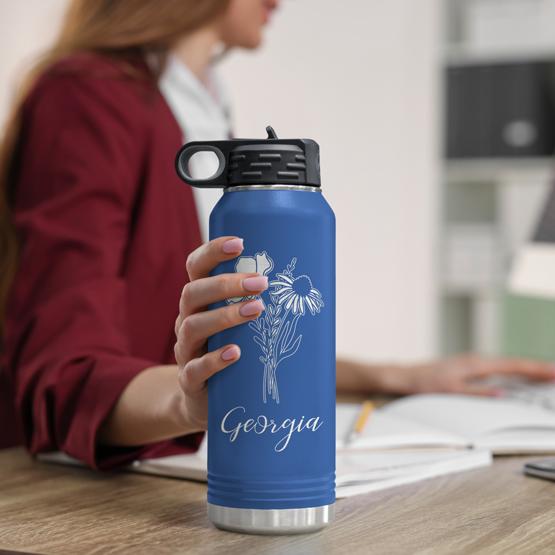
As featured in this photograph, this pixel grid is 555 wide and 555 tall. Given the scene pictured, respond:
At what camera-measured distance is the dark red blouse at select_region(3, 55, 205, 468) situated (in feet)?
2.89

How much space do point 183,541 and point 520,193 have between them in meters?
3.02

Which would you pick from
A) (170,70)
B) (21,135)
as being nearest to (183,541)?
(21,135)

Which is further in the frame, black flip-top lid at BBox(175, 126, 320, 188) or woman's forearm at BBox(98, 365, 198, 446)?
woman's forearm at BBox(98, 365, 198, 446)

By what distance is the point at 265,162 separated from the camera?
0.59 metres

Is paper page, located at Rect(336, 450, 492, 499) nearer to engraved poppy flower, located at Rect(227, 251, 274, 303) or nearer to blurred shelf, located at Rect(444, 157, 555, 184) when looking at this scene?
engraved poppy flower, located at Rect(227, 251, 274, 303)

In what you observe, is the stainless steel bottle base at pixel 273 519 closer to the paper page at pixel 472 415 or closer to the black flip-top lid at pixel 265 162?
the black flip-top lid at pixel 265 162

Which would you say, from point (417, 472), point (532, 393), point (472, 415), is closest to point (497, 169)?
point (532, 393)

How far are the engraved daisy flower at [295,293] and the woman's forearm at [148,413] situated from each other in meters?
0.19

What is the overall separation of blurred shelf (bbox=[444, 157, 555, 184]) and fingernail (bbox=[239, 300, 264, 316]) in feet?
9.64

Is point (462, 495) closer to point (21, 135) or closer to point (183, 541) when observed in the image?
point (183, 541)

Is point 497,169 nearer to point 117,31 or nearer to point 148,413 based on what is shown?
point 117,31

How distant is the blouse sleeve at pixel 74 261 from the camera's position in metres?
0.88

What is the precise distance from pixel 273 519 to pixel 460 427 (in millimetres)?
446

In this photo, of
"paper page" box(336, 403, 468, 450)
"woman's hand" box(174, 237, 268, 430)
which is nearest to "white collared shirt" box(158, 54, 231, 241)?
"paper page" box(336, 403, 468, 450)
